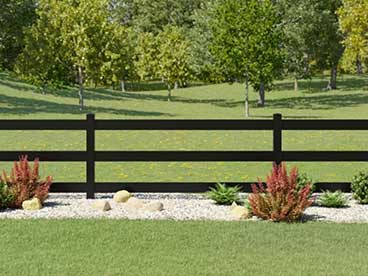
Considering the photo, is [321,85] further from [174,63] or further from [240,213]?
[240,213]

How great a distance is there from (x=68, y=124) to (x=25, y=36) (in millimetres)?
37611

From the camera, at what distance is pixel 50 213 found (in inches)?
400

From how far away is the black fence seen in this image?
443 inches

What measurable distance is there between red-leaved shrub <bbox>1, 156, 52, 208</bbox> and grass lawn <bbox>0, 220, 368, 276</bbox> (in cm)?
119

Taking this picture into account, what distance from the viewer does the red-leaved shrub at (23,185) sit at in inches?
418

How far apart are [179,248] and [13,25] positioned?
40.8 metres

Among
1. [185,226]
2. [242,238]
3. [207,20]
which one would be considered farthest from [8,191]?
[207,20]

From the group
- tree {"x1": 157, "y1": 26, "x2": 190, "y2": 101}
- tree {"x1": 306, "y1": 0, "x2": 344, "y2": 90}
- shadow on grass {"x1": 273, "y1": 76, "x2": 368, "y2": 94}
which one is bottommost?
shadow on grass {"x1": 273, "y1": 76, "x2": 368, "y2": 94}

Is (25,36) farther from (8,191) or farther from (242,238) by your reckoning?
(242,238)

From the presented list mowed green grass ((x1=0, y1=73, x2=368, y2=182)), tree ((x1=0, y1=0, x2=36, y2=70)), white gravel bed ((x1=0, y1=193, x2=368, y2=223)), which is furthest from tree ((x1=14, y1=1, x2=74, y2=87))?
white gravel bed ((x1=0, y1=193, x2=368, y2=223))

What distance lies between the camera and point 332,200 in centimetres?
1079

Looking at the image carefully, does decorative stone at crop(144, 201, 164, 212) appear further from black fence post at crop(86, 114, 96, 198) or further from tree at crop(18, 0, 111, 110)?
tree at crop(18, 0, 111, 110)

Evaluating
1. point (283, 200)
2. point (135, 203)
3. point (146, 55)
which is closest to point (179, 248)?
point (283, 200)

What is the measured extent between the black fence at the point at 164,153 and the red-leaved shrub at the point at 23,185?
2.02ft
